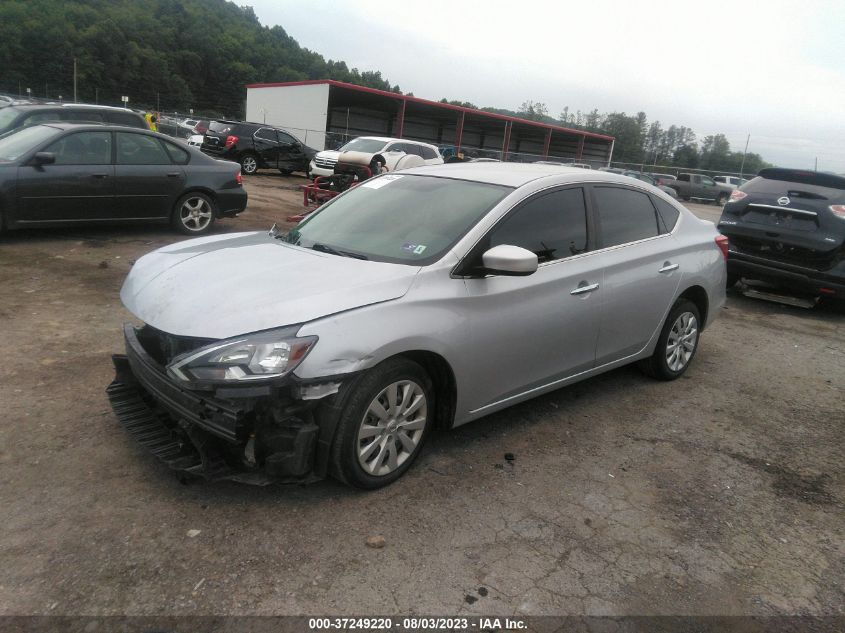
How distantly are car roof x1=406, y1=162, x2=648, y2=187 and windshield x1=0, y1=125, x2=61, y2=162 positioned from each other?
556 cm

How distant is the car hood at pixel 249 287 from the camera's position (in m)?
2.99

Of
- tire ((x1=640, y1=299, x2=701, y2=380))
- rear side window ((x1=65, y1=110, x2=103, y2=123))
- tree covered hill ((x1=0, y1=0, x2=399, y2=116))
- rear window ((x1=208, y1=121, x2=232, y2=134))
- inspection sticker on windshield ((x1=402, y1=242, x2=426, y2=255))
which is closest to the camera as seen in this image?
inspection sticker on windshield ((x1=402, y1=242, x2=426, y2=255))

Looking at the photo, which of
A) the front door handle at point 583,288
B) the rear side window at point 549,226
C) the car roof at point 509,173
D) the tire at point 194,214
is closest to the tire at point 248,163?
the tire at point 194,214

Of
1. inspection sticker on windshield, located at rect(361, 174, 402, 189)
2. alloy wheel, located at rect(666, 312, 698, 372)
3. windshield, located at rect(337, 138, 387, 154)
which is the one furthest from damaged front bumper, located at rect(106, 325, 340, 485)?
windshield, located at rect(337, 138, 387, 154)

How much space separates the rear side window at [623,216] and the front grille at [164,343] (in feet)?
9.21

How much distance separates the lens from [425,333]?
3.27 metres

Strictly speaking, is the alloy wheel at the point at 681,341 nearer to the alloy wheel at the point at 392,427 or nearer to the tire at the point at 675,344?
the tire at the point at 675,344

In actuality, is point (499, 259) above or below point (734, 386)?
above

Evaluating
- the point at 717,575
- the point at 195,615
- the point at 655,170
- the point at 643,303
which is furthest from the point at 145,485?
the point at 655,170

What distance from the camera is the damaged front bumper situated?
9.36 ft

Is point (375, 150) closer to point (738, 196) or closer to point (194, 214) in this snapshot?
point (194, 214)

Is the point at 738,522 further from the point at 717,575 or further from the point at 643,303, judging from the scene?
the point at 643,303

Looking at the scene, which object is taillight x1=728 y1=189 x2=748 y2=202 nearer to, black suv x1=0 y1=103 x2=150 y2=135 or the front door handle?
the front door handle

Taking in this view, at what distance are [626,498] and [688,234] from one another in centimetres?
267
